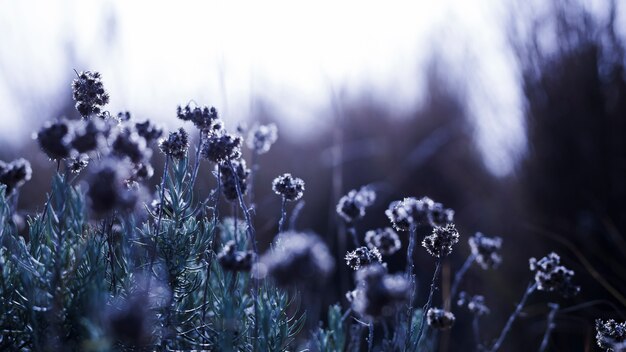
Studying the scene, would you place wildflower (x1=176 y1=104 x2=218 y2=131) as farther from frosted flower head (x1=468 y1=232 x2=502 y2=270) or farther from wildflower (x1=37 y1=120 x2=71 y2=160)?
frosted flower head (x1=468 y1=232 x2=502 y2=270)

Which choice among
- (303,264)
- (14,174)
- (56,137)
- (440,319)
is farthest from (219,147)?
(440,319)

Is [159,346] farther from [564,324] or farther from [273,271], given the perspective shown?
[564,324]

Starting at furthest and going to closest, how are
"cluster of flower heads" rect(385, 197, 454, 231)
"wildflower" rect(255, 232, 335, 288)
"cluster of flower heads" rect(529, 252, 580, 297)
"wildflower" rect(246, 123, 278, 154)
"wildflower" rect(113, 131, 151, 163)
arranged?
1. "wildflower" rect(246, 123, 278, 154)
2. "cluster of flower heads" rect(529, 252, 580, 297)
3. "cluster of flower heads" rect(385, 197, 454, 231)
4. "wildflower" rect(113, 131, 151, 163)
5. "wildflower" rect(255, 232, 335, 288)

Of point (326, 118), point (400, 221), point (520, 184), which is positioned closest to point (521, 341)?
point (520, 184)

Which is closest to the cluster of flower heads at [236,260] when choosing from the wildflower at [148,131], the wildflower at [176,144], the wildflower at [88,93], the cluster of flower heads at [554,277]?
the wildflower at [148,131]

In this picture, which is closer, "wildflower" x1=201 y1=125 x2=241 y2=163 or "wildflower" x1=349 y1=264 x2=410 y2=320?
"wildflower" x1=349 y1=264 x2=410 y2=320

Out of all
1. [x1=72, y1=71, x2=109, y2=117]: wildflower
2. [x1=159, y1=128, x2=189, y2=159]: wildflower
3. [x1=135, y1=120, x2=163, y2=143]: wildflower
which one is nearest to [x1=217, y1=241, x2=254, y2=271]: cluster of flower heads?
[x1=135, y1=120, x2=163, y2=143]: wildflower
